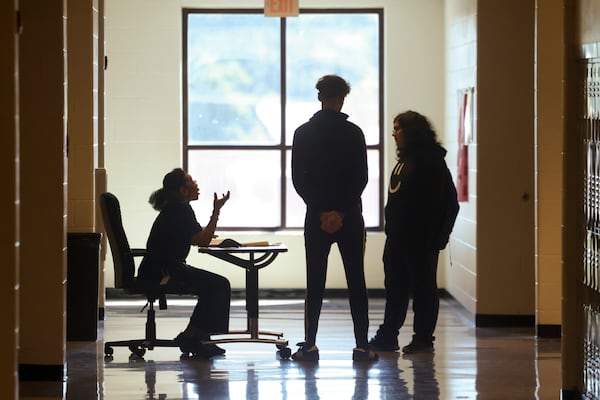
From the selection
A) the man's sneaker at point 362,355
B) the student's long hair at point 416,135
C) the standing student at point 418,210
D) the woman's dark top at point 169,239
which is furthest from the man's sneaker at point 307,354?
the student's long hair at point 416,135

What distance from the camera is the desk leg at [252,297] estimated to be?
788cm

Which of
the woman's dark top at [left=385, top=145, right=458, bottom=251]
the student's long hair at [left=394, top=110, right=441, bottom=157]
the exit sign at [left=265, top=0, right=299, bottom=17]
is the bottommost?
the woman's dark top at [left=385, top=145, right=458, bottom=251]

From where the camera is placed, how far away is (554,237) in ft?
28.4

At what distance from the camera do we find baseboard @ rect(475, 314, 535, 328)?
927 centimetres

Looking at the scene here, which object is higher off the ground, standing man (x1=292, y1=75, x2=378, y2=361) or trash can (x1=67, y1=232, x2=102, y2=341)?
standing man (x1=292, y1=75, x2=378, y2=361)

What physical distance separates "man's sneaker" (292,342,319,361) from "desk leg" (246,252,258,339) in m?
0.43

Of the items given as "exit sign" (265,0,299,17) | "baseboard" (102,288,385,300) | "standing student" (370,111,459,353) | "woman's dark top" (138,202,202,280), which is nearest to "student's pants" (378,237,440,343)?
"standing student" (370,111,459,353)

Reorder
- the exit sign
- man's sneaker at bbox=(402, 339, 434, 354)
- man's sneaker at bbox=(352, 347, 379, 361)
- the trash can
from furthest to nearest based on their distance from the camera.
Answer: the exit sign → the trash can → man's sneaker at bbox=(402, 339, 434, 354) → man's sneaker at bbox=(352, 347, 379, 361)

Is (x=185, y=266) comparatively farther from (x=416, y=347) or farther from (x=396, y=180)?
(x=416, y=347)

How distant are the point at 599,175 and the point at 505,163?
3467 mm

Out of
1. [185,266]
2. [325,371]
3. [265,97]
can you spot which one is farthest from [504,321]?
[265,97]

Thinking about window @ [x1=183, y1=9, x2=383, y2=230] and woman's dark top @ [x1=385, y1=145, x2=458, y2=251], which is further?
window @ [x1=183, y1=9, x2=383, y2=230]
